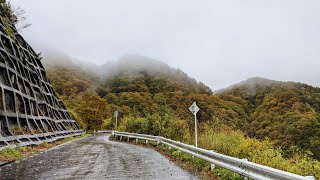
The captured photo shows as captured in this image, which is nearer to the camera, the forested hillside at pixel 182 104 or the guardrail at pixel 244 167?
the guardrail at pixel 244 167

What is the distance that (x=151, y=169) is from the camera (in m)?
12.9

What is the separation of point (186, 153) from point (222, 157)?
6.26 metres

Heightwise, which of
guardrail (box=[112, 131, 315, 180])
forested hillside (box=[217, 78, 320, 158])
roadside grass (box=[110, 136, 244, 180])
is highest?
forested hillside (box=[217, 78, 320, 158])

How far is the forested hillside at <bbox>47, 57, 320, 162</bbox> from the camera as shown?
26.2 metres

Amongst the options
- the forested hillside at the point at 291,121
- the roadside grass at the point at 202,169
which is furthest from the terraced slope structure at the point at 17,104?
the forested hillside at the point at 291,121

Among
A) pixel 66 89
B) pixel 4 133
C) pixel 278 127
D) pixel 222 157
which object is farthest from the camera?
pixel 66 89

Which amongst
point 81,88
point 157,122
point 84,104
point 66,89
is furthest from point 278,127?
point 81,88

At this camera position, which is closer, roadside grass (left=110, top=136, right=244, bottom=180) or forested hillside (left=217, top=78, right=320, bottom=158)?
roadside grass (left=110, top=136, right=244, bottom=180)

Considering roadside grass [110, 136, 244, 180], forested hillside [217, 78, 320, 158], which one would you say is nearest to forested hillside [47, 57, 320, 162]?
forested hillside [217, 78, 320, 158]

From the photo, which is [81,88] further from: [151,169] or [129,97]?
[151,169]

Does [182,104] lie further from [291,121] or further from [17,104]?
[17,104]

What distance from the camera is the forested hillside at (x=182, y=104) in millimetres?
26234

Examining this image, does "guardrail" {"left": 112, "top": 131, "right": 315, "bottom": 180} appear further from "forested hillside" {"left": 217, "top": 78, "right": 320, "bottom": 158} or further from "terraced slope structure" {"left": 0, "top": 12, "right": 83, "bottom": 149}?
"terraced slope structure" {"left": 0, "top": 12, "right": 83, "bottom": 149}

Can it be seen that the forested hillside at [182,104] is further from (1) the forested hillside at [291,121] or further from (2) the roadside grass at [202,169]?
(2) the roadside grass at [202,169]
